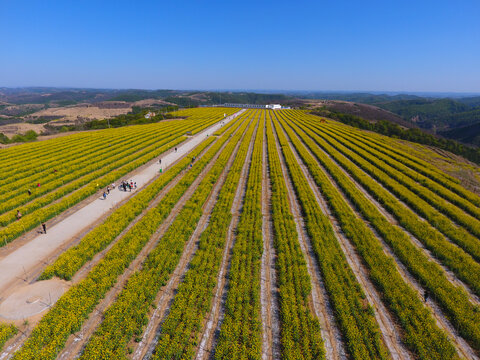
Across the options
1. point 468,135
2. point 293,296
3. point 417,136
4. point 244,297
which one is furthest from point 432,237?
point 468,135

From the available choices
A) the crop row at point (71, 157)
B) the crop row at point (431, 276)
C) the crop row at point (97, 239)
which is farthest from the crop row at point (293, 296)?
the crop row at point (71, 157)

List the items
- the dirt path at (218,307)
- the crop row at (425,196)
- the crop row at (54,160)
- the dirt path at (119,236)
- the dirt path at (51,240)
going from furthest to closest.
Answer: the crop row at (54,160)
the crop row at (425,196)
the dirt path at (51,240)
the dirt path at (119,236)
the dirt path at (218,307)

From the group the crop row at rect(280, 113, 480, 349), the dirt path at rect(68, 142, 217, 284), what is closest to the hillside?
the crop row at rect(280, 113, 480, 349)

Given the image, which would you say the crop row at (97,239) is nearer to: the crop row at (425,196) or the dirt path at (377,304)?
the dirt path at (377,304)

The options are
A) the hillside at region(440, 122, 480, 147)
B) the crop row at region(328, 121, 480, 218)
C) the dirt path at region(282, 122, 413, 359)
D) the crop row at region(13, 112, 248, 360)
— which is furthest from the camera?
the hillside at region(440, 122, 480, 147)

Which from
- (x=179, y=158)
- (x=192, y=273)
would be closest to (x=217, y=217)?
(x=192, y=273)

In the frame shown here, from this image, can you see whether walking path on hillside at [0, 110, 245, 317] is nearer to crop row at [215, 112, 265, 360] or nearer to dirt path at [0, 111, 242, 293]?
dirt path at [0, 111, 242, 293]
